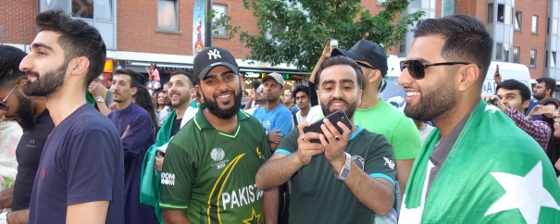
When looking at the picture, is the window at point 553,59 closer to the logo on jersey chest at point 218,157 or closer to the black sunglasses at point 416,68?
the logo on jersey chest at point 218,157

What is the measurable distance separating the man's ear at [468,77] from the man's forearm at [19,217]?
2.48 meters

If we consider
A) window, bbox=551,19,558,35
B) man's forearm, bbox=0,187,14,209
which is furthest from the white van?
window, bbox=551,19,558,35

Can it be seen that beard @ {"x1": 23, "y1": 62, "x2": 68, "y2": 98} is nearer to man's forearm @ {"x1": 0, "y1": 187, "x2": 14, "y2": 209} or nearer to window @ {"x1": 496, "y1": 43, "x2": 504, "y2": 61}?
man's forearm @ {"x1": 0, "y1": 187, "x2": 14, "y2": 209}

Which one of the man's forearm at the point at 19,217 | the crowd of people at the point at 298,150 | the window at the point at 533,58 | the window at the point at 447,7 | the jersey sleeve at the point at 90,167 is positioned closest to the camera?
the crowd of people at the point at 298,150

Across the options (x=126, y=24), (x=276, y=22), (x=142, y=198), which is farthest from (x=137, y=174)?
(x=126, y=24)

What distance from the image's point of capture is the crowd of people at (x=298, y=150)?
160 centimetres

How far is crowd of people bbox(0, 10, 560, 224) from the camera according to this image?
160 centimetres

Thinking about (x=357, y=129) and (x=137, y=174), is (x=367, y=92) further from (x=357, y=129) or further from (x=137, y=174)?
(x=137, y=174)

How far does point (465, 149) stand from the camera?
168cm

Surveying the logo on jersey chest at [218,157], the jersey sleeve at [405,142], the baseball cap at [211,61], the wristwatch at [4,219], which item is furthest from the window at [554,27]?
the wristwatch at [4,219]

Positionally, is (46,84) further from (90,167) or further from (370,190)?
(370,190)

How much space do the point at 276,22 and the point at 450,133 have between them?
9291 mm

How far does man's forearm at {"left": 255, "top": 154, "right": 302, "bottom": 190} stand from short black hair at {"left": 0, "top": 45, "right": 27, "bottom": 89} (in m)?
1.93

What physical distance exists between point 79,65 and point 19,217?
1.03 metres
